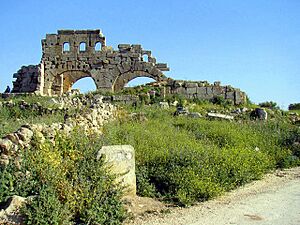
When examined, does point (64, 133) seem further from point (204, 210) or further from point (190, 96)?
point (190, 96)

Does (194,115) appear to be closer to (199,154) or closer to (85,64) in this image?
(199,154)

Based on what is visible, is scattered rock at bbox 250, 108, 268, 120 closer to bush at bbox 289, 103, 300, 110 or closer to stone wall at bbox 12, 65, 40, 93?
bush at bbox 289, 103, 300, 110

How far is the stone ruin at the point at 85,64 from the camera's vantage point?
2438 cm

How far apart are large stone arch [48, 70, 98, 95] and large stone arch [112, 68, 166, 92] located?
78.3 inches

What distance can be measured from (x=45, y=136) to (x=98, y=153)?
1.14 m

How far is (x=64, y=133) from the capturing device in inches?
329

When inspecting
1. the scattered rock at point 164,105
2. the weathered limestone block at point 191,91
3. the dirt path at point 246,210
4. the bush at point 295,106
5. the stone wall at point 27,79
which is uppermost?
the stone wall at point 27,79

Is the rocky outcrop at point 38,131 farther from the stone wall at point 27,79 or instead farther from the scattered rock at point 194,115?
the stone wall at point 27,79

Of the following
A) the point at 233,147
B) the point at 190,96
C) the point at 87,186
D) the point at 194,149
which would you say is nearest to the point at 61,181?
the point at 87,186

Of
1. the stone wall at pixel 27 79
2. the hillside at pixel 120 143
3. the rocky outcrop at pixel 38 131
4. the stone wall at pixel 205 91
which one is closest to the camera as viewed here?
the hillside at pixel 120 143

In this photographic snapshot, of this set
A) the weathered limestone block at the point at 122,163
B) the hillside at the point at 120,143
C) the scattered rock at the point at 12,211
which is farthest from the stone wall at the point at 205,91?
→ the scattered rock at the point at 12,211

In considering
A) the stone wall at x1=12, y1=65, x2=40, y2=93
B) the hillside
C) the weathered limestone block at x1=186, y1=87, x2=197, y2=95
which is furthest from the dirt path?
the stone wall at x1=12, y1=65, x2=40, y2=93

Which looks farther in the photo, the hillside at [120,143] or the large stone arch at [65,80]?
the large stone arch at [65,80]

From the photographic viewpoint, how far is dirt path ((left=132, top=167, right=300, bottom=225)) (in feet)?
22.0
